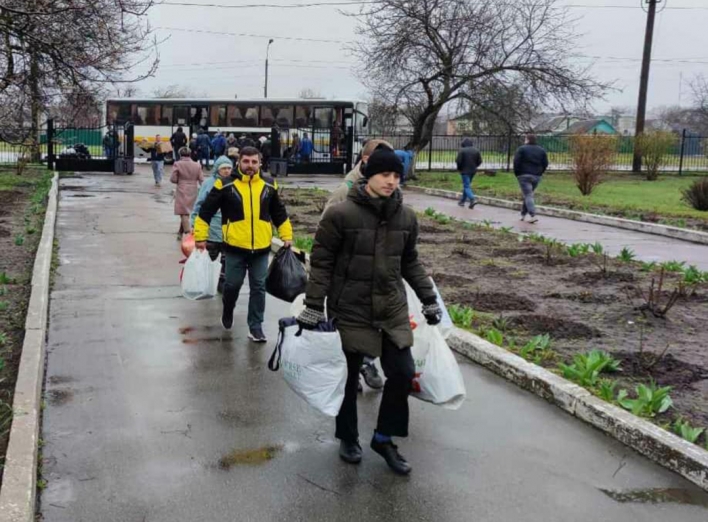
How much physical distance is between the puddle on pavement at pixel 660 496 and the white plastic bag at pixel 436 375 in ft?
2.94

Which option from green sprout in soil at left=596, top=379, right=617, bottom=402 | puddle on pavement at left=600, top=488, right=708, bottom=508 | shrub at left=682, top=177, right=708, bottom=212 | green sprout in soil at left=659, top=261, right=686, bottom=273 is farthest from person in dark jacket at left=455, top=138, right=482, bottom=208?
puddle on pavement at left=600, top=488, right=708, bottom=508

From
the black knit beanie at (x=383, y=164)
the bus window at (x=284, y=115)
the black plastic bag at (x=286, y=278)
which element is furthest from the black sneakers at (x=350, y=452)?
the bus window at (x=284, y=115)

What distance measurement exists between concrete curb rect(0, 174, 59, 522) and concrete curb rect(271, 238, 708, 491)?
10.5ft

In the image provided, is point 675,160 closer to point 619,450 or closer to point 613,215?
point 613,215

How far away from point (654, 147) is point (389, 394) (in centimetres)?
3045

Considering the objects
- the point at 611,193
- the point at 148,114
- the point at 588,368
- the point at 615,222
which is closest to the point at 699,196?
the point at 615,222

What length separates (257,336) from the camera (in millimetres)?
6801

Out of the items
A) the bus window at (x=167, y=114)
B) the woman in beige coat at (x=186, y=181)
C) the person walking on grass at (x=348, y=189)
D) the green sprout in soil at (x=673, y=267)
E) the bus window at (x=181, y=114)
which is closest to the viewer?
the person walking on grass at (x=348, y=189)

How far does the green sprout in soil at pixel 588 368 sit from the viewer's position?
17.7ft

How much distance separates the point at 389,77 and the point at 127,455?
81.1 feet

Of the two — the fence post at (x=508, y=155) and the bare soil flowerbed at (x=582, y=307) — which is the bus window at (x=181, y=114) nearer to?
the fence post at (x=508, y=155)

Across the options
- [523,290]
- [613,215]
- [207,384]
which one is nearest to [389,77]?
[613,215]

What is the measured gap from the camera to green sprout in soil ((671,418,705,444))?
4430 millimetres

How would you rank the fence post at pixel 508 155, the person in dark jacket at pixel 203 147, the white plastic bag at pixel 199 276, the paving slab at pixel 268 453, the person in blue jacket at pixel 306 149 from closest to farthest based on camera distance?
the paving slab at pixel 268 453, the white plastic bag at pixel 199 276, the person in blue jacket at pixel 306 149, the person in dark jacket at pixel 203 147, the fence post at pixel 508 155
